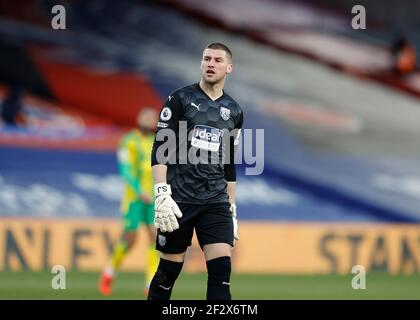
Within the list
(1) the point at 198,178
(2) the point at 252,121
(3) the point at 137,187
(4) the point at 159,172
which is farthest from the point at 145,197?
(2) the point at 252,121

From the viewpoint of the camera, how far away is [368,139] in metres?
16.7

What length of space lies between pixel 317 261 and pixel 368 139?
2.74 m

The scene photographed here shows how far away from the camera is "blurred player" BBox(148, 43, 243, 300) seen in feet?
23.7

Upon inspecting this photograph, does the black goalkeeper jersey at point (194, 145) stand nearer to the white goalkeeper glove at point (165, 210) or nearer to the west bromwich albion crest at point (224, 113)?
the west bromwich albion crest at point (224, 113)

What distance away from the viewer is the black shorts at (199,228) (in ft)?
23.8

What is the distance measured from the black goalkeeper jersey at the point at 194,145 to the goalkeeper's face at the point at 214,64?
161 millimetres

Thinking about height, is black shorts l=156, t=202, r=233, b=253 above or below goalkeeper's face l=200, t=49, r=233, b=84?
below

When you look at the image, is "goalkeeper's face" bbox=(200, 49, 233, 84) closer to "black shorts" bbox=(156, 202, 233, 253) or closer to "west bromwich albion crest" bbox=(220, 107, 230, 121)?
"west bromwich albion crest" bbox=(220, 107, 230, 121)

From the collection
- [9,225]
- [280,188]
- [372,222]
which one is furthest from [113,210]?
[372,222]

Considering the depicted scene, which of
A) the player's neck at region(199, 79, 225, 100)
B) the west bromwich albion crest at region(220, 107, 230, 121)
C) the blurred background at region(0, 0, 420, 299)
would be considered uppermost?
the blurred background at region(0, 0, 420, 299)

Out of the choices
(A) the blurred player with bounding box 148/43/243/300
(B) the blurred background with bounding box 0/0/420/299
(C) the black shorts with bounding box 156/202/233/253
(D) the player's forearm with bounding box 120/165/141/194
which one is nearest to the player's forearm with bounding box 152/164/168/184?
(A) the blurred player with bounding box 148/43/243/300

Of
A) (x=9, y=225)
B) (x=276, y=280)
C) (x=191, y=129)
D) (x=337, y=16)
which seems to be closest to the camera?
(x=191, y=129)

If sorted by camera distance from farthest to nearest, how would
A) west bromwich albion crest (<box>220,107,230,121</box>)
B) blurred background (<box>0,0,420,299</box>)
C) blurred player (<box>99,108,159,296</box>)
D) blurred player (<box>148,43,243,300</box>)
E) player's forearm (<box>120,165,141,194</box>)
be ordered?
blurred background (<box>0,0,420,299</box>) < player's forearm (<box>120,165,141,194</box>) < blurred player (<box>99,108,159,296</box>) < west bromwich albion crest (<box>220,107,230,121</box>) < blurred player (<box>148,43,243,300</box>)

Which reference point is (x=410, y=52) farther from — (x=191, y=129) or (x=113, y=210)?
(x=191, y=129)
